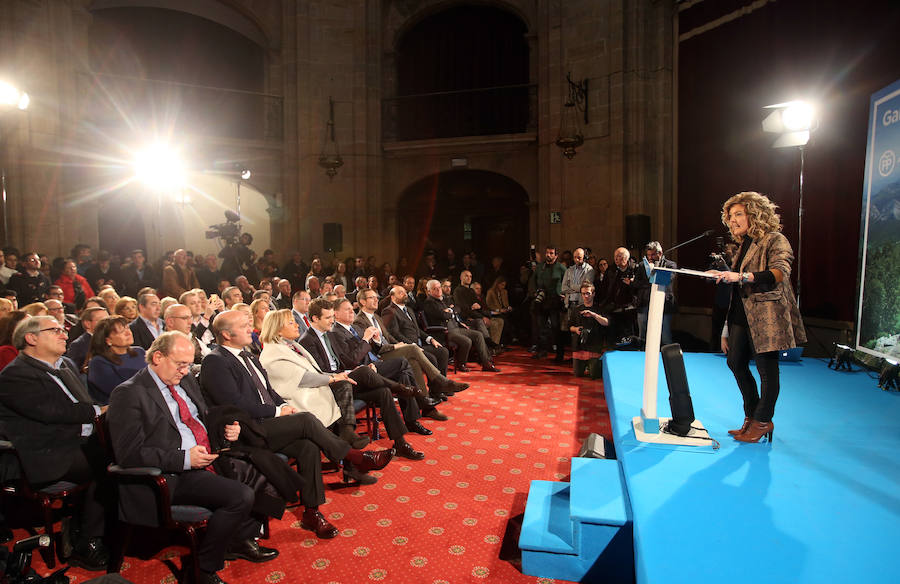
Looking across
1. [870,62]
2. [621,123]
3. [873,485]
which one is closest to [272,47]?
[621,123]

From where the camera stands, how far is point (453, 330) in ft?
24.2

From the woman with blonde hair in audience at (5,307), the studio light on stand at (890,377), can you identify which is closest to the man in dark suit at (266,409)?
the woman with blonde hair in audience at (5,307)

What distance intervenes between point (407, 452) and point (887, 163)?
485 centimetres

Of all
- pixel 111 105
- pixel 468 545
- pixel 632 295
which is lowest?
pixel 468 545

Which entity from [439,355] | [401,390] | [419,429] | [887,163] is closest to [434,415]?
[419,429]

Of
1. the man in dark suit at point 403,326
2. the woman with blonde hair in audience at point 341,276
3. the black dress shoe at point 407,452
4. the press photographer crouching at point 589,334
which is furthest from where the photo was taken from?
the woman with blonde hair in audience at point 341,276

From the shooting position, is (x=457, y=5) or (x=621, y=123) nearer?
(x=621, y=123)

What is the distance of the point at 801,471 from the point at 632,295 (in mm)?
4214

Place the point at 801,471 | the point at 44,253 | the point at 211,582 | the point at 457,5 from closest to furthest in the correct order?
the point at 211,582, the point at 801,471, the point at 44,253, the point at 457,5

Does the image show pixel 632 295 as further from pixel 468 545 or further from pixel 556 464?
pixel 468 545

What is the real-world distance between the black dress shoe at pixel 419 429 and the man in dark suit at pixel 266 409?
4.58 feet

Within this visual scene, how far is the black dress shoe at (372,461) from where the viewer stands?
379cm

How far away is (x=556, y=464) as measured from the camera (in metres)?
4.04

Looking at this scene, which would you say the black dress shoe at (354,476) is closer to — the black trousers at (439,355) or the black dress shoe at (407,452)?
the black dress shoe at (407,452)
